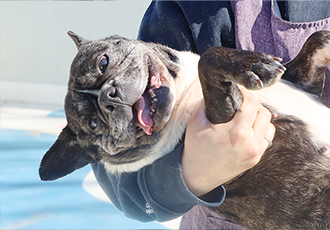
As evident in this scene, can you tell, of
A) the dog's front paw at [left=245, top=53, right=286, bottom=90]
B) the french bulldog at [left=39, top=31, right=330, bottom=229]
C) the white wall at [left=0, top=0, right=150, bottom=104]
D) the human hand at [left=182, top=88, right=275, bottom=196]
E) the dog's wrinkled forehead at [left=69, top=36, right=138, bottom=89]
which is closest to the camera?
the dog's front paw at [left=245, top=53, right=286, bottom=90]

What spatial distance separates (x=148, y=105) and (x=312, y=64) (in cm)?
97

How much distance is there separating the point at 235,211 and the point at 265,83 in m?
0.86

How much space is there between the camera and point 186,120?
5.19ft

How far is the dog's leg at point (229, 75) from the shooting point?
1.09 m

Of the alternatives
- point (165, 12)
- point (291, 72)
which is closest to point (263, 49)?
point (291, 72)

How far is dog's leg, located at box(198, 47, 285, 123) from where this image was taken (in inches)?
43.1

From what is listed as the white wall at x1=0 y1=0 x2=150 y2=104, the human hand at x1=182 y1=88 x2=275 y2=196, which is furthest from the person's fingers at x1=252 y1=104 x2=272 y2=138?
the white wall at x1=0 y1=0 x2=150 y2=104

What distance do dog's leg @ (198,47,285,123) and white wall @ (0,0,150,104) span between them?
4.08 m

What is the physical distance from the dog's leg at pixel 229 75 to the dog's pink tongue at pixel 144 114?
1.05 feet

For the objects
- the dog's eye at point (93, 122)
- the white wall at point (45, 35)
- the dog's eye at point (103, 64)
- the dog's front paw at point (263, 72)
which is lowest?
the white wall at point (45, 35)

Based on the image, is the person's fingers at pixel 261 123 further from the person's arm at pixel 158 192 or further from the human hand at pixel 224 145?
the person's arm at pixel 158 192

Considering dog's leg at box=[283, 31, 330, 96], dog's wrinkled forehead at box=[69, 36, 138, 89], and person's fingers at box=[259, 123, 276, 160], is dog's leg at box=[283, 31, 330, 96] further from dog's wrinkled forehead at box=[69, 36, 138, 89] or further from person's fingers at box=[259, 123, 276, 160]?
dog's wrinkled forehead at box=[69, 36, 138, 89]

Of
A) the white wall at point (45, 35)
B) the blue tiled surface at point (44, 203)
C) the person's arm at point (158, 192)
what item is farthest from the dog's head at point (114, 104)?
the white wall at point (45, 35)

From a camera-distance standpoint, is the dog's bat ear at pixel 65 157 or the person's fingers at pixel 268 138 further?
the dog's bat ear at pixel 65 157
